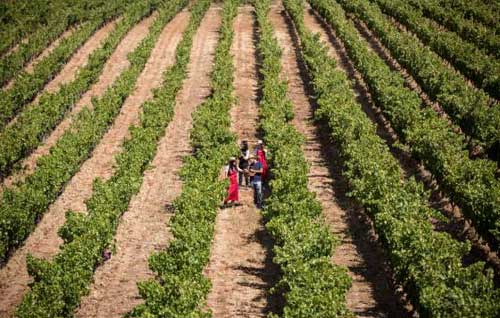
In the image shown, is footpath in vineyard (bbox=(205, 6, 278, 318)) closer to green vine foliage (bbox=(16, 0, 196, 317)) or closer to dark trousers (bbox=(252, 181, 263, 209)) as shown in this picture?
dark trousers (bbox=(252, 181, 263, 209))

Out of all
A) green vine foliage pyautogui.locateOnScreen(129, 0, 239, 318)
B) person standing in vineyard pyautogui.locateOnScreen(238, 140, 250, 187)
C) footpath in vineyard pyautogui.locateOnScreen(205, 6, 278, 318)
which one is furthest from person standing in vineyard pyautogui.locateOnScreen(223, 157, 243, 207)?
person standing in vineyard pyautogui.locateOnScreen(238, 140, 250, 187)

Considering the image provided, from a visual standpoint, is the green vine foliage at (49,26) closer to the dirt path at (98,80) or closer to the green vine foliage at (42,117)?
the dirt path at (98,80)

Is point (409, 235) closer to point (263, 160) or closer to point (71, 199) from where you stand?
point (263, 160)

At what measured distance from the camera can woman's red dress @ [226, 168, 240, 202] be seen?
2212 cm

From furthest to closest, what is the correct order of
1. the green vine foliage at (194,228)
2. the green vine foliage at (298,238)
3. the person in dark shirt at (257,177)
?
the person in dark shirt at (257,177), the green vine foliage at (194,228), the green vine foliage at (298,238)

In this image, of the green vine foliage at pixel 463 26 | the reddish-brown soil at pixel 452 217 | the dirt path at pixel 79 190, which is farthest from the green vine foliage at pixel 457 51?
the dirt path at pixel 79 190

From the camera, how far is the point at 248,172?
22453mm

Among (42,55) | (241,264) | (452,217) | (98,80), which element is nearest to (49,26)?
(42,55)

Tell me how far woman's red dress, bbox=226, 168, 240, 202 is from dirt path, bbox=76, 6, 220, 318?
7.10ft

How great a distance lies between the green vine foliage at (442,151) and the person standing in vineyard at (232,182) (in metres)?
6.29

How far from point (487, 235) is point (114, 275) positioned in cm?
1017

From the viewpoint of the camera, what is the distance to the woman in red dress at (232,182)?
22141 millimetres

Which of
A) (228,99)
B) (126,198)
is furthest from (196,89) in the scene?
(126,198)

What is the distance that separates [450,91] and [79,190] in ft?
51.7
